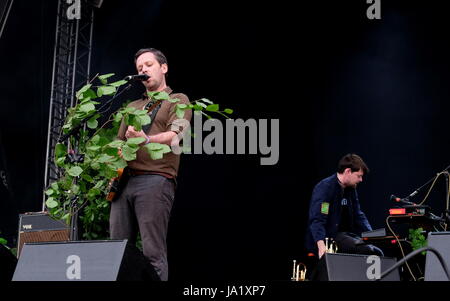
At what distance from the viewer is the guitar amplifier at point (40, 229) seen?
5.03 meters

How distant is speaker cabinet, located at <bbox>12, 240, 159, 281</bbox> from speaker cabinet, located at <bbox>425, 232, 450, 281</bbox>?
93 centimetres

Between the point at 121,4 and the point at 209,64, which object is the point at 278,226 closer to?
the point at 209,64

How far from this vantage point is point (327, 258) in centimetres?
209

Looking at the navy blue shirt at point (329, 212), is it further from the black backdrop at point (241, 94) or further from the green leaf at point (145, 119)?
the green leaf at point (145, 119)

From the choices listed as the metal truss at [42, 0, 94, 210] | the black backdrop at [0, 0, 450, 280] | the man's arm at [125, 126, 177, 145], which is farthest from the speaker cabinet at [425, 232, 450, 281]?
the metal truss at [42, 0, 94, 210]

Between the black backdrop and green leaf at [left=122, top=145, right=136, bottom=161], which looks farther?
the black backdrop

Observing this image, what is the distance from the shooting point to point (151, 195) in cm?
272

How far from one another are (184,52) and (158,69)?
4507 mm

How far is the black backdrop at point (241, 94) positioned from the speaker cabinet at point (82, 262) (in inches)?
204

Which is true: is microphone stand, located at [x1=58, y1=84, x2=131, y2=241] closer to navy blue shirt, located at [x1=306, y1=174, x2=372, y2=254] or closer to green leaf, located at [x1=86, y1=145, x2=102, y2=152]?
green leaf, located at [x1=86, y1=145, x2=102, y2=152]

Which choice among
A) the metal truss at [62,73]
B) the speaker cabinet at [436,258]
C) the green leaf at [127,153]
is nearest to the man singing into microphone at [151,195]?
the green leaf at [127,153]

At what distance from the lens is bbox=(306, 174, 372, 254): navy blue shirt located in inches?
176

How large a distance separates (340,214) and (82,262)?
10.0ft

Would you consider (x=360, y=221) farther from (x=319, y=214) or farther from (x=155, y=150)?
(x=155, y=150)
